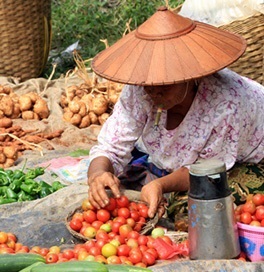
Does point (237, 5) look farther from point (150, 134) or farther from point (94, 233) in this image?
point (94, 233)

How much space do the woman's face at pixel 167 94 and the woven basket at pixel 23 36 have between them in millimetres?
4235

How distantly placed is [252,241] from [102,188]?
886 millimetres

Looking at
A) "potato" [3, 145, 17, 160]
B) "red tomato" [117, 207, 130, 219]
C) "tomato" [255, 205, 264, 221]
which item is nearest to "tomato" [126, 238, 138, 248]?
"red tomato" [117, 207, 130, 219]

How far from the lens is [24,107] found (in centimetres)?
665

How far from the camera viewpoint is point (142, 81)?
138 inches

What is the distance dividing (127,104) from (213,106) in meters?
0.53

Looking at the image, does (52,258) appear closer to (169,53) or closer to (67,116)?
(169,53)

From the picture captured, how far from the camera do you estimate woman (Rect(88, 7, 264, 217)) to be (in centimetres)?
356

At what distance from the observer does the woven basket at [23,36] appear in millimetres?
7598

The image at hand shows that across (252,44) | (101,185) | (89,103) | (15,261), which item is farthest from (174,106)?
(89,103)

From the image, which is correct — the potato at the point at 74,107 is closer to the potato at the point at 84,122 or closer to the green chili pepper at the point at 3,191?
the potato at the point at 84,122

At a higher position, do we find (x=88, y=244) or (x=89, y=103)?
(x=88, y=244)

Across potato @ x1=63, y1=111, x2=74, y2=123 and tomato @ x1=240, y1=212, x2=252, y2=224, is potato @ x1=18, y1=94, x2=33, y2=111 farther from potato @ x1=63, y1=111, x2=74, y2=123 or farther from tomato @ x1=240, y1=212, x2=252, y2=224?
tomato @ x1=240, y1=212, x2=252, y2=224

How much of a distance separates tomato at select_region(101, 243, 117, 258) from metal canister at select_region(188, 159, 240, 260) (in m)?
0.40
